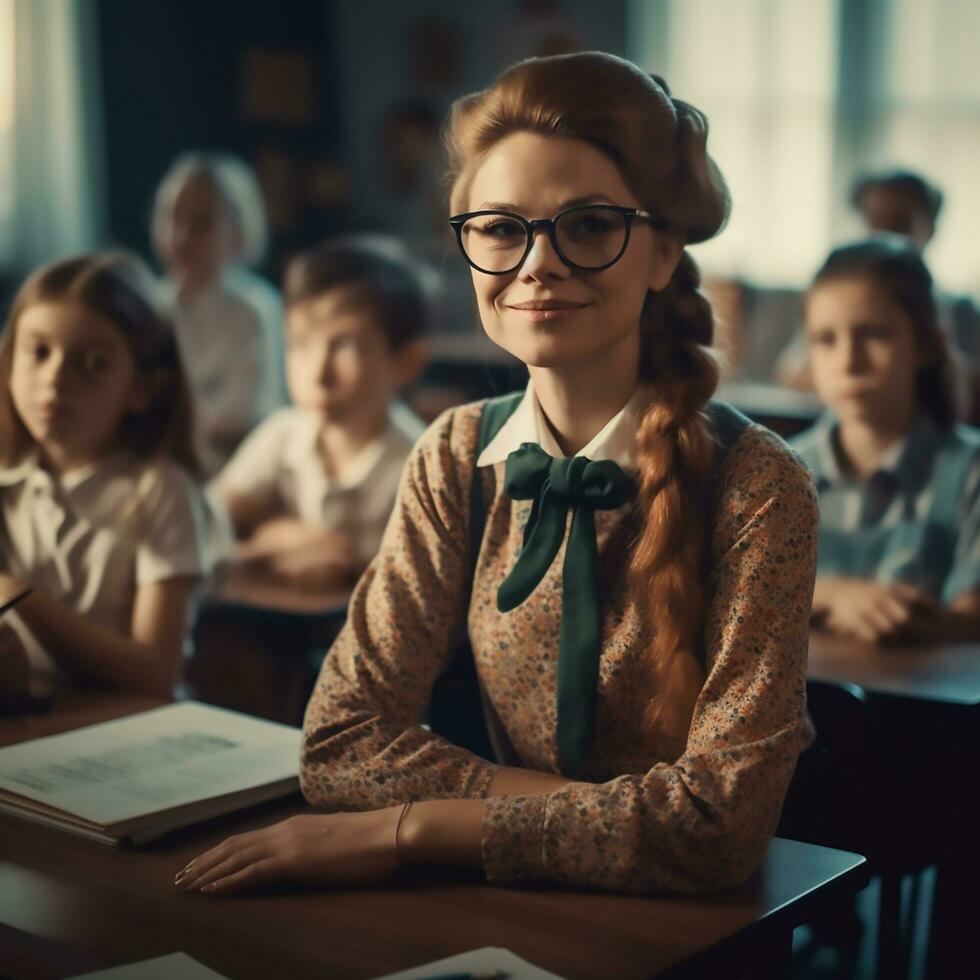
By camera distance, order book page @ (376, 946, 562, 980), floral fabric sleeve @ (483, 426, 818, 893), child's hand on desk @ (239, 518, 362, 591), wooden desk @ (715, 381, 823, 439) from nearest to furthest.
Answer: book page @ (376, 946, 562, 980), floral fabric sleeve @ (483, 426, 818, 893), child's hand on desk @ (239, 518, 362, 591), wooden desk @ (715, 381, 823, 439)

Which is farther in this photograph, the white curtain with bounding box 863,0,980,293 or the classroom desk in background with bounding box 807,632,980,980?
the white curtain with bounding box 863,0,980,293

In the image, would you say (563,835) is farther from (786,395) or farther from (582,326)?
(786,395)

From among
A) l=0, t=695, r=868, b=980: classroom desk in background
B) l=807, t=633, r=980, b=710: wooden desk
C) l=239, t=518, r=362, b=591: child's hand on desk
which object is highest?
l=0, t=695, r=868, b=980: classroom desk in background

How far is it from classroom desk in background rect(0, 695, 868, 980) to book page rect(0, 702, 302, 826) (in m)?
0.08

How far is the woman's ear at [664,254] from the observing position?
1344mm

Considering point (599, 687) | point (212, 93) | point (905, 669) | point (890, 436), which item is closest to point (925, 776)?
point (905, 669)

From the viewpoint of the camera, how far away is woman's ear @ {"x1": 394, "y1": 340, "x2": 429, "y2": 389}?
10.00 ft

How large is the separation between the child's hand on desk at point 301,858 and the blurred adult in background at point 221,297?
3.29 meters

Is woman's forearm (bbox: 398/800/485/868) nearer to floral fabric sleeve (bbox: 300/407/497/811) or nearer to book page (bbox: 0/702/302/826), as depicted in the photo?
floral fabric sleeve (bbox: 300/407/497/811)

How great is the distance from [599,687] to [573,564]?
12 centimetres

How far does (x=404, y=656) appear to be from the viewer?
4.75 feet

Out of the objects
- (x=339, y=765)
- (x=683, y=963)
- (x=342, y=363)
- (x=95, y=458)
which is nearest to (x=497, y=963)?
(x=683, y=963)

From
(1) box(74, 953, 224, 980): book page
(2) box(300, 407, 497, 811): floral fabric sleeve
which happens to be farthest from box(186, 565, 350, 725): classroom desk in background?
(1) box(74, 953, 224, 980): book page

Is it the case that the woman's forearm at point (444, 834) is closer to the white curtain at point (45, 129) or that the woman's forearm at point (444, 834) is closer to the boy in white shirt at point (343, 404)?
the boy in white shirt at point (343, 404)
